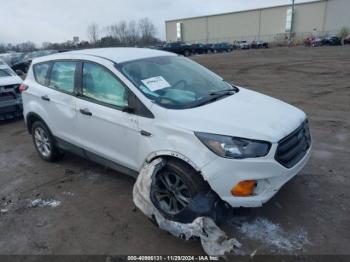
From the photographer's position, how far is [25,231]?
11.4ft

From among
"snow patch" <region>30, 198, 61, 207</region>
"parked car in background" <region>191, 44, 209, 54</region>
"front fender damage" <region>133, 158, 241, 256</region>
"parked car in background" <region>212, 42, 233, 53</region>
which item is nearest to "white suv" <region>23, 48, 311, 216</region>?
"front fender damage" <region>133, 158, 241, 256</region>

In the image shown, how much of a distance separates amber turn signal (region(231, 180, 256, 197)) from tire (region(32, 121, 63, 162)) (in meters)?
3.19

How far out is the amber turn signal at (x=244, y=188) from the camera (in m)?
Answer: 2.90

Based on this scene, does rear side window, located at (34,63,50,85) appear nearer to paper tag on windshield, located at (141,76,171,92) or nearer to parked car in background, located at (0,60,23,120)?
paper tag on windshield, located at (141,76,171,92)

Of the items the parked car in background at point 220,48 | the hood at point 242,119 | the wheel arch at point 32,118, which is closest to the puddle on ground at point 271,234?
the hood at point 242,119

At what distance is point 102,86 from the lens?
389 centimetres

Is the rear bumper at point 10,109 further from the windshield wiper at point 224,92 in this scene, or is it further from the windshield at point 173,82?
the windshield wiper at point 224,92

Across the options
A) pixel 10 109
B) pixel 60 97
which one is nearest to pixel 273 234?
pixel 60 97

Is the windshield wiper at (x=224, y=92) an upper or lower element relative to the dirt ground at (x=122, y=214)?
upper

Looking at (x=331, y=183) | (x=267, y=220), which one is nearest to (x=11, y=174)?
(x=267, y=220)

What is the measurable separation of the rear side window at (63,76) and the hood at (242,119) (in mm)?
1838

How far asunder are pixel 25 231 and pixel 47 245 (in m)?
0.44

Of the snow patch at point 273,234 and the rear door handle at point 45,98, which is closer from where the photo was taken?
the snow patch at point 273,234

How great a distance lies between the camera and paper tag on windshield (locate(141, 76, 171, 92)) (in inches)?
141
